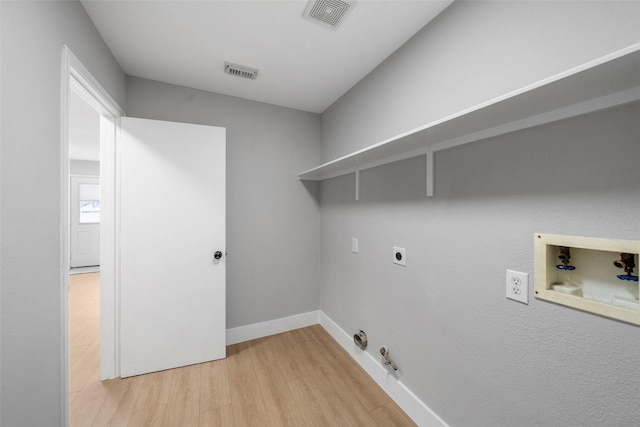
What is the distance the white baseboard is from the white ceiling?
232 cm

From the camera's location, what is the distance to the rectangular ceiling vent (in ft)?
4.31

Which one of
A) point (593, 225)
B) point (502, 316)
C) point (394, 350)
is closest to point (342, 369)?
point (394, 350)

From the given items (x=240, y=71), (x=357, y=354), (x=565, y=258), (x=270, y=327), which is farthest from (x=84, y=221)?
(x=565, y=258)

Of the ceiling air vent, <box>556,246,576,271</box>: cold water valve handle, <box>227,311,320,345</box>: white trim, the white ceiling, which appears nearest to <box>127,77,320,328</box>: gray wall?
<box>227,311,320,345</box>: white trim

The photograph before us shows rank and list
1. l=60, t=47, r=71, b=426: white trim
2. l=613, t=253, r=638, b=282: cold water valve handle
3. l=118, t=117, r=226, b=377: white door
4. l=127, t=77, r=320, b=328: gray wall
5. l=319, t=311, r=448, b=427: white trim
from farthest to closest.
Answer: l=127, t=77, r=320, b=328: gray wall, l=118, t=117, r=226, b=377: white door, l=319, t=311, r=448, b=427: white trim, l=60, t=47, r=71, b=426: white trim, l=613, t=253, r=638, b=282: cold water valve handle

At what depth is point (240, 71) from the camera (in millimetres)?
1975

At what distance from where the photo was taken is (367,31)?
4.98 ft

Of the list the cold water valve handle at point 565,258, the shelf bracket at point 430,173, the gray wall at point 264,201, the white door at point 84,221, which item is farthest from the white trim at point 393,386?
the white door at point 84,221

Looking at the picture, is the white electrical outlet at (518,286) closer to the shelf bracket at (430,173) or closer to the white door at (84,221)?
the shelf bracket at (430,173)

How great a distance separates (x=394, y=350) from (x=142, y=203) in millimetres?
2225

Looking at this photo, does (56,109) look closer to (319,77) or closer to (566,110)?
(319,77)

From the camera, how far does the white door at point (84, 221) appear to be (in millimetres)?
5363

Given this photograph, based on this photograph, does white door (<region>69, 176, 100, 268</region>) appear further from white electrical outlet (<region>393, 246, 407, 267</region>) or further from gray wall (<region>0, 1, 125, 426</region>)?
white electrical outlet (<region>393, 246, 407, 267</region>)

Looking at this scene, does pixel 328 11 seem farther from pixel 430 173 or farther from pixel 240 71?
pixel 430 173
